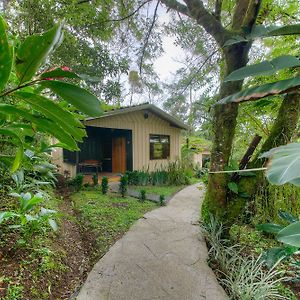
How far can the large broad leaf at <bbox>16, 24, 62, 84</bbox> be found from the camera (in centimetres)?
52

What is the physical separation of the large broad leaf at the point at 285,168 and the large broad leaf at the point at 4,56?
88cm

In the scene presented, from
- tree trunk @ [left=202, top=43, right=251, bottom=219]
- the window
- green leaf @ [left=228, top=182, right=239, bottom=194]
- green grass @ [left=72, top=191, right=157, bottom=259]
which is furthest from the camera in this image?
the window

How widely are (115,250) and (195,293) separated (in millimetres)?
1277

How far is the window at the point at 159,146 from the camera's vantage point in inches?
441

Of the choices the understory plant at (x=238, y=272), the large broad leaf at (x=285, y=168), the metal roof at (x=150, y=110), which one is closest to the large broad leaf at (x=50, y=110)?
the large broad leaf at (x=285, y=168)

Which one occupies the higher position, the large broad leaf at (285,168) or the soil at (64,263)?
the large broad leaf at (285,168)

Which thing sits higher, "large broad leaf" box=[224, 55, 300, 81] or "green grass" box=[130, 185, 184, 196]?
"large broad leaf" box=[224, 55, 300, 81]

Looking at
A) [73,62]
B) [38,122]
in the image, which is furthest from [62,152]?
[38,122]

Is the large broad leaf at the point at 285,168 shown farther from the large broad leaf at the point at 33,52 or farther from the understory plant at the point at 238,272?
the understory plant at the point at 238,272

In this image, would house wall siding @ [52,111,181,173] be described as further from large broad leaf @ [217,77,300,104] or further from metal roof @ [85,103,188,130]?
large broad leaf @ [217,77,300,104]

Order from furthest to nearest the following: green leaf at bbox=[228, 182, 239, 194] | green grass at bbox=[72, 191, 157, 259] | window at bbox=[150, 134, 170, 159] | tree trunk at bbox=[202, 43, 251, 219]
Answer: window at bbox=[150, 134, 170, 159], green grass at bbox=[72, 191, 157, 259], tree trunk at bbox=[202, 43, 251, 219], green leaf at bbox=[228, 182, 239, 194]

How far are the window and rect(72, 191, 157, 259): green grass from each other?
16.3 feet

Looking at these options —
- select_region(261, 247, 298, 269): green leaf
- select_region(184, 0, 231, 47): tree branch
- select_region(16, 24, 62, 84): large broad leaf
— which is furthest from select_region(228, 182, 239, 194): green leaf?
select_region(16, 24, 62, 84): large broad leaf

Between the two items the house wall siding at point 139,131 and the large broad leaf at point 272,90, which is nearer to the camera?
the large broad leaf at point 272,90
